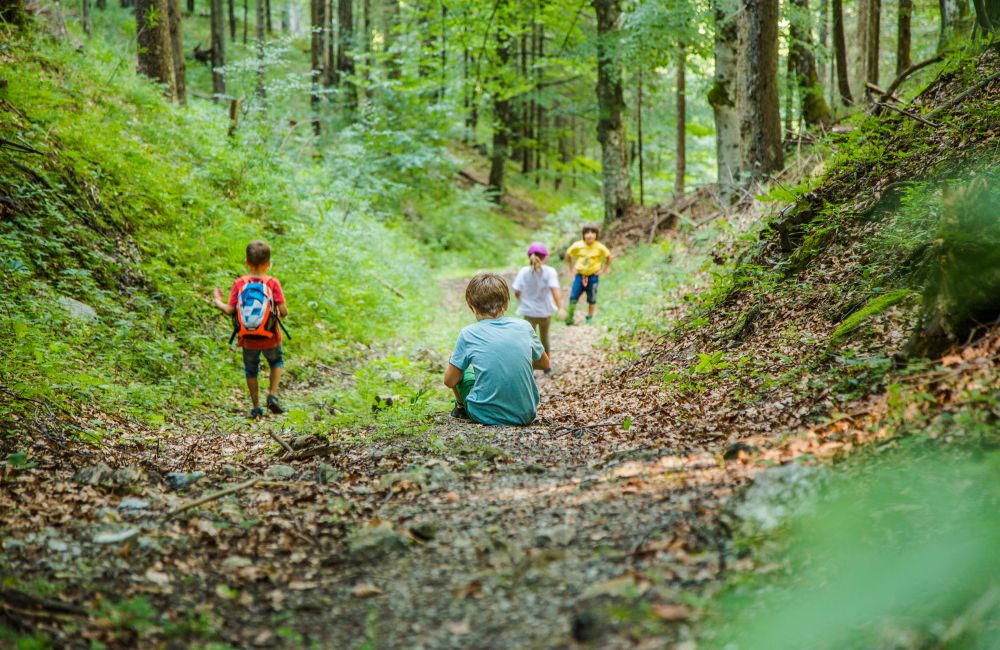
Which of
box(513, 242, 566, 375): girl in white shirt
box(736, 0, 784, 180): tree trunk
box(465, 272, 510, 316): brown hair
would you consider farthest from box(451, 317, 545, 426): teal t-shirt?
box(736, 0, 784, 180): tree trunk

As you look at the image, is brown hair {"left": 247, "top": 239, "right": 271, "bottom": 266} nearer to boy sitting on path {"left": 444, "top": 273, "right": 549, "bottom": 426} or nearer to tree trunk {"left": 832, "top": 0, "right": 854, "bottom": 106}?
boy sitting on path {"left": 444, "top": 273, "right": 549, "bottom": 426}

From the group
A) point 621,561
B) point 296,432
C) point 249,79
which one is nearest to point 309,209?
point 249,79

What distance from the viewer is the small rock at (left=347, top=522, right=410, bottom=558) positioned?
331cm

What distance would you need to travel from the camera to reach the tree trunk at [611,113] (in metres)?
16.9

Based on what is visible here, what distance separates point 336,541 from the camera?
3.52m

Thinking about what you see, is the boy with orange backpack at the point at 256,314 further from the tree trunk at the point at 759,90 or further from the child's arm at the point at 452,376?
the tree trunk at the point at 759,90

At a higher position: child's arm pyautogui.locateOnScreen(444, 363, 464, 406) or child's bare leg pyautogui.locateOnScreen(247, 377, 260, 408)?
child's arm pyautogui.locateOnScreen(444, 363, 464, 406)

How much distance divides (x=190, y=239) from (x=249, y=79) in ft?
31.1

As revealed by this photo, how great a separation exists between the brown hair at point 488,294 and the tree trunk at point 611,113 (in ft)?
37.4

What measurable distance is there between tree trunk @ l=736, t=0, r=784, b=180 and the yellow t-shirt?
265 centimetres

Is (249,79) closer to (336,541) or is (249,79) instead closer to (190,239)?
(190,239)

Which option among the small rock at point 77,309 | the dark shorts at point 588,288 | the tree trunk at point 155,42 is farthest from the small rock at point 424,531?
the tree trunk at point 155,42

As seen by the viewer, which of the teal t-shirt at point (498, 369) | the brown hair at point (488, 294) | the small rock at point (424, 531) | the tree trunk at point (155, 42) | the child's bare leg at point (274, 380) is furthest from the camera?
the tree trunk at point (155, 42)

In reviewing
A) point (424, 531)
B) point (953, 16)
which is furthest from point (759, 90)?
point (424, 531)
